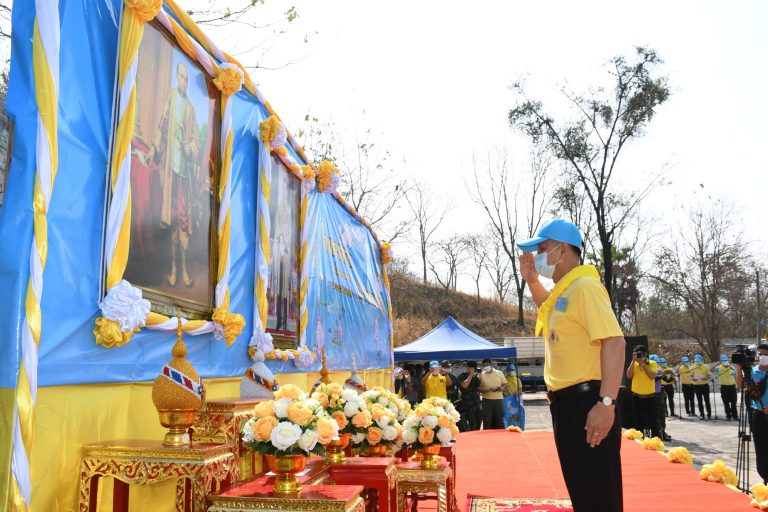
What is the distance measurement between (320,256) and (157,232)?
388cm

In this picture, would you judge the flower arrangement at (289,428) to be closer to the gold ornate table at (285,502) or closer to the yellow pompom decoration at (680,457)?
the gold ornate table at (285,502)

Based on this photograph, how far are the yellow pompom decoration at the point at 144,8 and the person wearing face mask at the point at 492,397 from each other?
9.03m

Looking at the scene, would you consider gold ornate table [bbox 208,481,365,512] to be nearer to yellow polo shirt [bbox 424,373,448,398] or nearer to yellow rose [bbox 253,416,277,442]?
yellow rose [bbox 253,416,277,442]

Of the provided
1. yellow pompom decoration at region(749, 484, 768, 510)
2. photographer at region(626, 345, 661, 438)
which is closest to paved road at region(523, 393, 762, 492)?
photographer at region(626, 345, 661, 438)

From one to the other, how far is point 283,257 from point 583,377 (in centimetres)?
350

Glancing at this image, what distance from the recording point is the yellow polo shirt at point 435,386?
37.4 ft

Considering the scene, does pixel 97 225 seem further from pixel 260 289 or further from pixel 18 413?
pixel 260 289

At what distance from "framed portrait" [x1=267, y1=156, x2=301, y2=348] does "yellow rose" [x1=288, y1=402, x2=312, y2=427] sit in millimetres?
2586

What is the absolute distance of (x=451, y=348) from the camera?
42.5 feet

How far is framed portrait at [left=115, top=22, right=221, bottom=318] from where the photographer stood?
3326 millimetres

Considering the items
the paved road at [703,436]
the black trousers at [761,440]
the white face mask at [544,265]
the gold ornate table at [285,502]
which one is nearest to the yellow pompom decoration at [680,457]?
the black trousers at [761,440]

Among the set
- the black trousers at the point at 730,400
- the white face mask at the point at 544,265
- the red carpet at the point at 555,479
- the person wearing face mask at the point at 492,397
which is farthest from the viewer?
the black trousers at the point at 730,400

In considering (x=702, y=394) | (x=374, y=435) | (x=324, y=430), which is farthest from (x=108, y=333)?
(x=702, y=394)

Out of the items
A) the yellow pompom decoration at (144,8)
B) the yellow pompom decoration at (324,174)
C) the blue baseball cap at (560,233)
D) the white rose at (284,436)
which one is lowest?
the white rose at (284,436)
